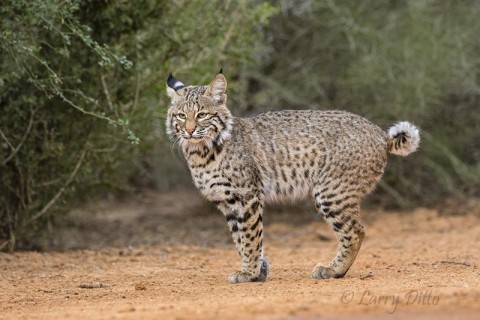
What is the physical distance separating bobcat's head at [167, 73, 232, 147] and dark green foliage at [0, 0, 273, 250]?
5.15 feet

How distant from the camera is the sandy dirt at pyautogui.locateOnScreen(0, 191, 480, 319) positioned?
6379 mm

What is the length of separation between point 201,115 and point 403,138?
6.70 ft

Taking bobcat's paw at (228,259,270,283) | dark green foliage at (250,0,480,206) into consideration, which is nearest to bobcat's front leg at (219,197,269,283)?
bobcat's paw at (228,259,270,283)

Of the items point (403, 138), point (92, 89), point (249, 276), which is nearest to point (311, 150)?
point (403, 138)

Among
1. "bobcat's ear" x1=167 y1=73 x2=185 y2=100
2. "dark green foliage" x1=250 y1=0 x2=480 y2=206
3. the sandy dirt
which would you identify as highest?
"dark green foliage" x1=250 y1=0 x2=480 y2=206

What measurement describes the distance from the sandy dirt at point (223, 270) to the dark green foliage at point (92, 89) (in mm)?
917

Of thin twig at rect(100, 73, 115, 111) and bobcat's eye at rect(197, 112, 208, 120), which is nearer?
bobcat's eye at rect(197, 112, 208, 120)

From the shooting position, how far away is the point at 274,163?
9.02 metres

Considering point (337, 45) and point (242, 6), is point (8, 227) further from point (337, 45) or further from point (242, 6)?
point (337, 45)

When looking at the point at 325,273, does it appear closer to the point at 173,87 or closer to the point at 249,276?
the point at 249,276

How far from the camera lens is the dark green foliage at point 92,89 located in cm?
1071
